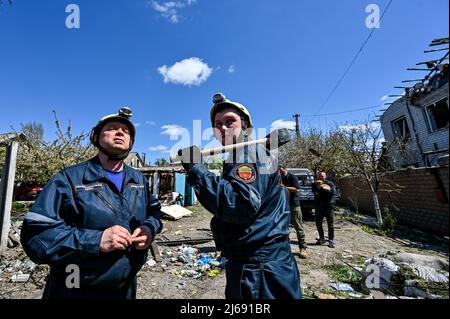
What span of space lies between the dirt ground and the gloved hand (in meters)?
2.71

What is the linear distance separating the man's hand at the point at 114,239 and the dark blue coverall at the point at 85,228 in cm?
4

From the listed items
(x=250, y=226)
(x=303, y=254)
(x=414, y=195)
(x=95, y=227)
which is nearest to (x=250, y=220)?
(x=250, y=226)

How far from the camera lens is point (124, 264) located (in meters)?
1.46

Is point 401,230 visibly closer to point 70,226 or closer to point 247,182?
point 247,182

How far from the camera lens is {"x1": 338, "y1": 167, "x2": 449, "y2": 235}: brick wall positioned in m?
0.79

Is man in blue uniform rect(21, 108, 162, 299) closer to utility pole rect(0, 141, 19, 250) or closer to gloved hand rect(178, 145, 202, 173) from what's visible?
gloved hand rect(178, 145, 202, 173)

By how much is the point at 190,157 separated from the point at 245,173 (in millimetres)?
419

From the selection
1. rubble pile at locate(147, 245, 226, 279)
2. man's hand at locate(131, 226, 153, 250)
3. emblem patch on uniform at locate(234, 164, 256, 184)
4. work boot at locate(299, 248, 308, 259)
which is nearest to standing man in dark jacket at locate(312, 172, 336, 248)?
work boot at locate(299, 248, 308, 259)

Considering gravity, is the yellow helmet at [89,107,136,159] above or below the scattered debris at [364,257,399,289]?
above

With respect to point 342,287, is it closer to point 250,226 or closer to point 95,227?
point 250,226

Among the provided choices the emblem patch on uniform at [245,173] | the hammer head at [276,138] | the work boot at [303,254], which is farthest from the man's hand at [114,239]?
the work boot at [303,254]

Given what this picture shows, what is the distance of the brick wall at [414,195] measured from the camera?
0.79 m
